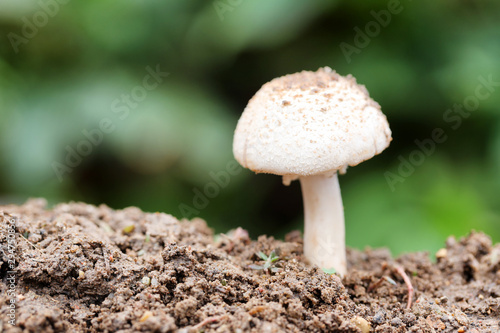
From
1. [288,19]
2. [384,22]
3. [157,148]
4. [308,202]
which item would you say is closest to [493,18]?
[384,22]

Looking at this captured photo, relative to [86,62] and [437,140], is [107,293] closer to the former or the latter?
[86,62]
